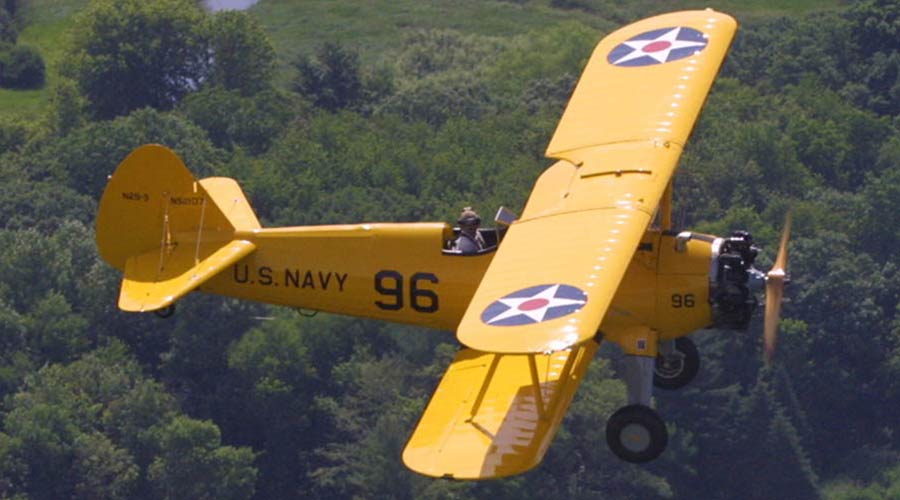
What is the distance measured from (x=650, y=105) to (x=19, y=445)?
131 feet

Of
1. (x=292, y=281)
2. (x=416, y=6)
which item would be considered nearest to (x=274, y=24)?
(x=416, y=6)

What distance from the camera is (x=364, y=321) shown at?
7469cm

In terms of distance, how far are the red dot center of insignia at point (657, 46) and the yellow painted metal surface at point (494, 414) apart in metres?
4.45

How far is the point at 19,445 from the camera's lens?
226 ft

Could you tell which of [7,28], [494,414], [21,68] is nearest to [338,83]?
[21,68]

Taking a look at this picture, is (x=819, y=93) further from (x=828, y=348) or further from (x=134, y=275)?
(x=134, y=275)

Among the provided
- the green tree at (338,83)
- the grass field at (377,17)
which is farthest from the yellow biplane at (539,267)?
the grass field at (377,17)

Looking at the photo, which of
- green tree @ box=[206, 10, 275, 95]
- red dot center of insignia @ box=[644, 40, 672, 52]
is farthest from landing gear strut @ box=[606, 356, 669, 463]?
green tree @ box=[206, 10, 275, 95]

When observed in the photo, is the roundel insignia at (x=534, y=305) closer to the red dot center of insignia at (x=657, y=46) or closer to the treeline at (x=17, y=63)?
the red dot center of insignia at (x=657, y=46)

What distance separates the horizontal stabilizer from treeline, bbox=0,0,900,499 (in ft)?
111

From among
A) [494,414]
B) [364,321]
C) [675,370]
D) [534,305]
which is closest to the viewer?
[534,305]

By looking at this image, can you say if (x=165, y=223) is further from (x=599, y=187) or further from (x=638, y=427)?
(x=638, y=427)

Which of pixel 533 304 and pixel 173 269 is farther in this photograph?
pixel 173 269

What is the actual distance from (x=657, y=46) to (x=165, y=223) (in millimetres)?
5599
